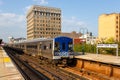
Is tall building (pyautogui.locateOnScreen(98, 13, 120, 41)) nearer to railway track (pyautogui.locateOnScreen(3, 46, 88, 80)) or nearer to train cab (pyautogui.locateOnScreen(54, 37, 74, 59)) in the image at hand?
railway track (pyautogui.locateOnScreen(3, 46, 88, 80))

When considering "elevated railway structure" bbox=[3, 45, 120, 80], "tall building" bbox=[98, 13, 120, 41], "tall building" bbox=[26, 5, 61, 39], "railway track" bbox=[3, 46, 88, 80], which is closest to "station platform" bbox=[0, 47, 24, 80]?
"railway track" bbox=[3, 46, 88, 80]

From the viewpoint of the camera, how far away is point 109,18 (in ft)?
456

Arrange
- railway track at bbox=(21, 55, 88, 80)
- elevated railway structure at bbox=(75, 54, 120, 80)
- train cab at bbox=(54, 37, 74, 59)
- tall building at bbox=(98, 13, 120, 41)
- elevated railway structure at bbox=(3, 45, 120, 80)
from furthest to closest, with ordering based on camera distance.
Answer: tall building at bbox=(98, 13, 120, 41)
train cab at bbox=(54, 37, 74, 59)
elevated railway structure at bbox=(75, 54, 120, 80)
elevated railway structure at bbox=(3, 45, 120, 80)
railway track at bbox=(21, 55, 88, 80)

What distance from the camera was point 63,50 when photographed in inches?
1093

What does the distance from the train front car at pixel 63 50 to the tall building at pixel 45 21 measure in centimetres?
12923

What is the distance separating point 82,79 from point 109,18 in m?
124

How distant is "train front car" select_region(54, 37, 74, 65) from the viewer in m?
27.4

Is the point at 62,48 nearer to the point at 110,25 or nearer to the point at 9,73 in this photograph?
the point at 9,73

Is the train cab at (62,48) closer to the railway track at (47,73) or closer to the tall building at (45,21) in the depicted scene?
the railway track at (47,73)

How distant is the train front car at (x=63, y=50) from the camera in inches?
1077

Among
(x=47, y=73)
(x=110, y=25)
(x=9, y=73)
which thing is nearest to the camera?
(x=9, y=73)

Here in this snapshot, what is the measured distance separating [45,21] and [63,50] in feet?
445

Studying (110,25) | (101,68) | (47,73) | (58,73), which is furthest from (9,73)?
(110,25)

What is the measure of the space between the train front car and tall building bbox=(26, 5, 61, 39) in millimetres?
129230
